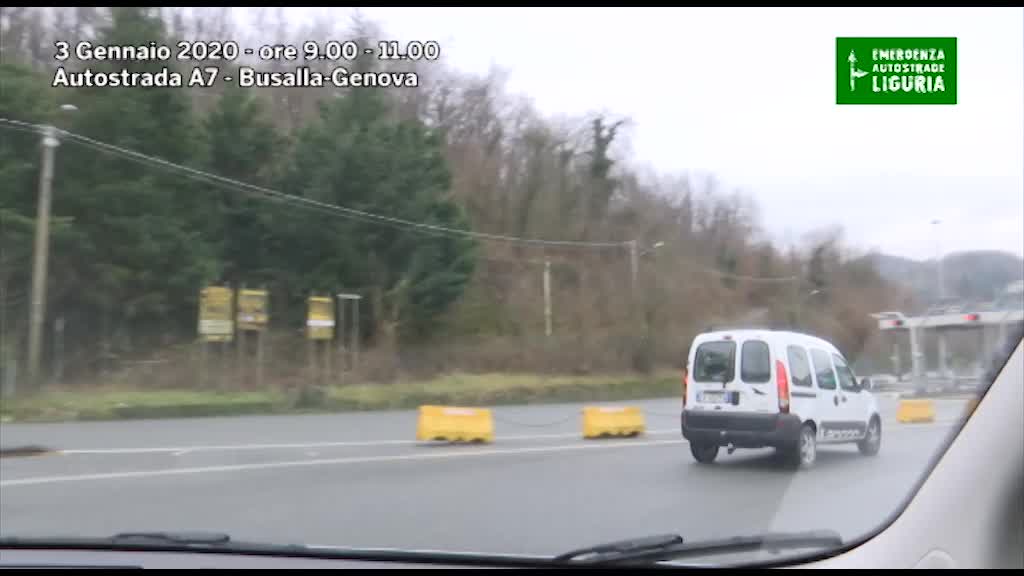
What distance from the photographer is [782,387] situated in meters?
5.57

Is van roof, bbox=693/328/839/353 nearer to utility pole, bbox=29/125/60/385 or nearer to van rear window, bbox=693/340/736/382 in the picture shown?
van rear window, bbox=693/340/736/382

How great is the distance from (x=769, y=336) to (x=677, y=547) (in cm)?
188

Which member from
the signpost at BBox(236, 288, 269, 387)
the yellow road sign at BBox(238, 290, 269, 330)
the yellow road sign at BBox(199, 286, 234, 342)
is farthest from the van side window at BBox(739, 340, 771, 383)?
the yellow road sign at BBox(199, 286, 234, 342)

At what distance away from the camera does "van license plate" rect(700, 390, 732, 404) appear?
5816 mm

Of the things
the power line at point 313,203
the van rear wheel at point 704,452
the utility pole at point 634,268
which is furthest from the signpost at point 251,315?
the van rear wheel at point 704,452

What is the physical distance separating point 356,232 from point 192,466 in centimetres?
434

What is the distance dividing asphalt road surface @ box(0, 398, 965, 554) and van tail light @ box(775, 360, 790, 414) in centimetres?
34

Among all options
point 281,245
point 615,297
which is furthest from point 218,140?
point 615,297

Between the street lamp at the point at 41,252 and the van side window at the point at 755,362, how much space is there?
14602mm

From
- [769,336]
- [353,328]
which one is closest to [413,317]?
[353,328]

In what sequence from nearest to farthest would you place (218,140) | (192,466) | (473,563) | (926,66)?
(926,66) < (473,563) < (192,466) < (218,140)

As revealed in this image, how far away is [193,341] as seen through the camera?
15.9m

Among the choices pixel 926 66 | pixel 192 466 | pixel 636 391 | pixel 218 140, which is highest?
pixel 218 140

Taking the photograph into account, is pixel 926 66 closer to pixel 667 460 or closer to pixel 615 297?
pixel 615 297
